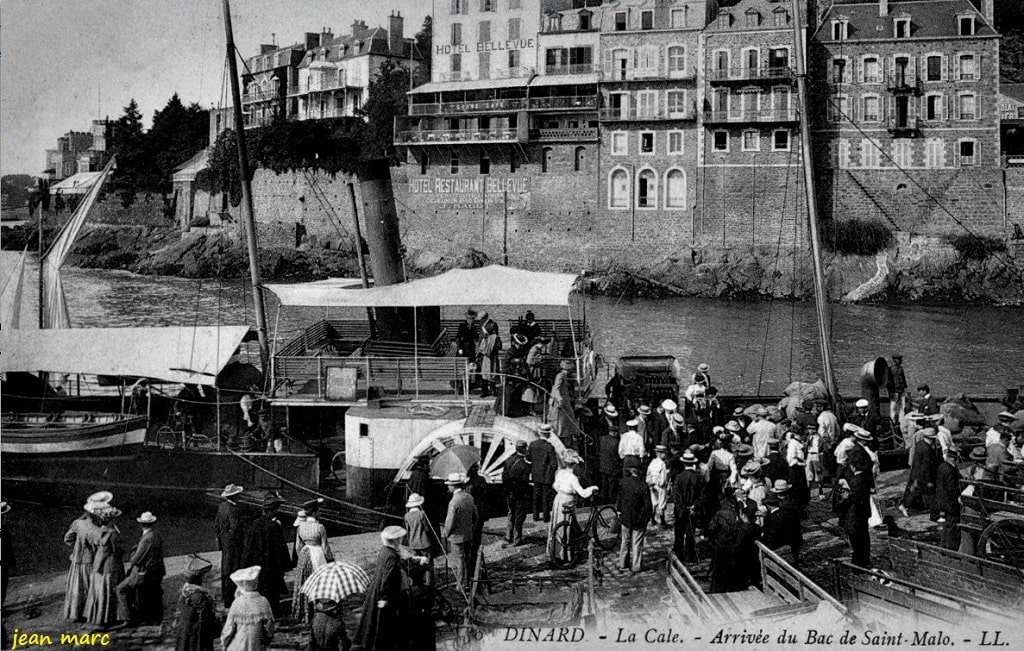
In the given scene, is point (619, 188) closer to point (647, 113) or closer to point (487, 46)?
point (647, 113)

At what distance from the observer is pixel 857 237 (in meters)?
41.2

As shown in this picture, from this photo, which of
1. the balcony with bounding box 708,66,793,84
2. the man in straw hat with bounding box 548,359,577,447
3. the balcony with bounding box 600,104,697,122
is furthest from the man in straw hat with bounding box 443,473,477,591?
the balcony with bounding box 600,104,697,122

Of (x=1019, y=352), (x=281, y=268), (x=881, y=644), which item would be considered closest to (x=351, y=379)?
(x=881, y=644)

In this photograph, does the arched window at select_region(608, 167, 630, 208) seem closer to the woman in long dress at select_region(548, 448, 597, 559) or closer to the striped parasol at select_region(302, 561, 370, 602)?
the woman in long dress at select_region(548, 448, 597, 559)

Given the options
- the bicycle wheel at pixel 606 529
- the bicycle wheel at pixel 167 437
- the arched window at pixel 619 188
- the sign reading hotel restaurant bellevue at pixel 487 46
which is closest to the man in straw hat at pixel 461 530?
the bicycle wheel at pixel 606 529

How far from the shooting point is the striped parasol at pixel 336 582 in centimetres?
624

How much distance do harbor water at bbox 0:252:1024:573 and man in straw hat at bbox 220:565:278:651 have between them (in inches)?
614

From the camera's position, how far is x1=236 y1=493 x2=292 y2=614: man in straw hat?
7508 mm

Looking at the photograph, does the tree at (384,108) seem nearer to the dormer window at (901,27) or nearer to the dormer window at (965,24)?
the dormer window at (901,27)

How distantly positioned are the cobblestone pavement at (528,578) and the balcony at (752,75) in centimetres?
3331

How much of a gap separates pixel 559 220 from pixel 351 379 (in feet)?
111

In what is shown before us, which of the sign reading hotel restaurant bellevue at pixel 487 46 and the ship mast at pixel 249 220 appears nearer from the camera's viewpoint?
the ship mast at pixel 249 220

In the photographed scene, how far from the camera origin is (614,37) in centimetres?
4266

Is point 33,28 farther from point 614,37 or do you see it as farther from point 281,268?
point 281,268
